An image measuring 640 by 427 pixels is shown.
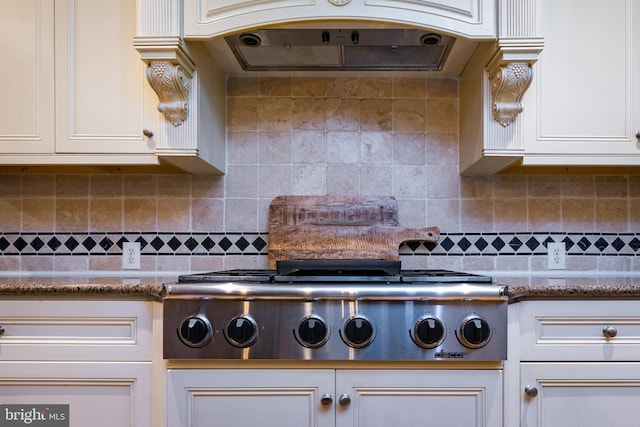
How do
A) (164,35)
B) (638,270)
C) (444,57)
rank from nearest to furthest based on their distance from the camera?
(164,35) < (444,57) < (638,270)

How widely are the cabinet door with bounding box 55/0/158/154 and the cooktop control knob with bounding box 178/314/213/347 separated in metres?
0.68

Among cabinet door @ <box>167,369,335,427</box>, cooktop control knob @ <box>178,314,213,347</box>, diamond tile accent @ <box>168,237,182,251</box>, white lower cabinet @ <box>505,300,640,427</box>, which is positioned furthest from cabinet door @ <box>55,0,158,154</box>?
white lower cabinet @ <box>505,300,640,427</box>

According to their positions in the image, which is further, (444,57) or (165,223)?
(165,223)

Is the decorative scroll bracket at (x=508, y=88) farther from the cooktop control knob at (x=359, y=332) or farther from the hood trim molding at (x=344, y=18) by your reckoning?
the cooktop control knob at (x=359, y=332)

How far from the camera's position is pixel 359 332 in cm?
125

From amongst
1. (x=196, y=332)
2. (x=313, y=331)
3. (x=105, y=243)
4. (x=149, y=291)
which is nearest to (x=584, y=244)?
(x=313, y=331)

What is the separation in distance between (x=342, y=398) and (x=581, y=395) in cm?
70

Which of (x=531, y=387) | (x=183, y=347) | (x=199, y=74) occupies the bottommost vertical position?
(x=531, y=387)

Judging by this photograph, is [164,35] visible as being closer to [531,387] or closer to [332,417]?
[332,417]

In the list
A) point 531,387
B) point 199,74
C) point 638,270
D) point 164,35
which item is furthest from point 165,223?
point 638,270

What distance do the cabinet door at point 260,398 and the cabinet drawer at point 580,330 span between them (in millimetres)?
603

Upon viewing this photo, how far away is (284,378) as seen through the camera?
50.3 inches

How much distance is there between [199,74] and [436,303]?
1140 mm

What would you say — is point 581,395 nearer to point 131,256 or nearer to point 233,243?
point 233,243
